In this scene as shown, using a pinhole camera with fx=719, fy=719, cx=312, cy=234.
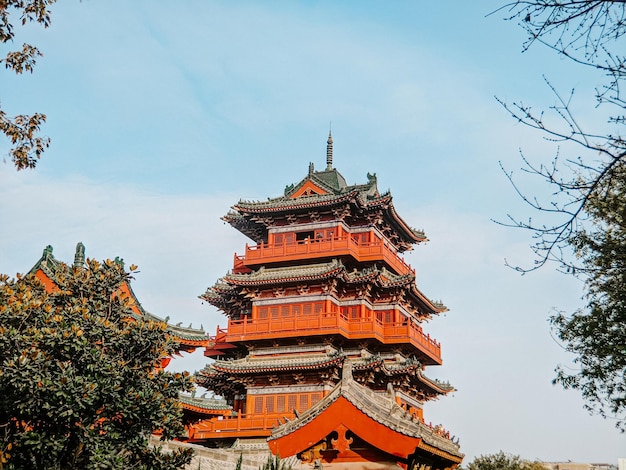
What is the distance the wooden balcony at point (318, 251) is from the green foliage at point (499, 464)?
14911 millimetres

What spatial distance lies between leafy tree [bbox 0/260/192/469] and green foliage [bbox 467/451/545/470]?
109ft

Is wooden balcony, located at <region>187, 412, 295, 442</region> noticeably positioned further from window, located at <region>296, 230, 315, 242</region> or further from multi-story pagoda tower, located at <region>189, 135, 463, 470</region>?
window, located at <region>296, 230, 315, 242</region>

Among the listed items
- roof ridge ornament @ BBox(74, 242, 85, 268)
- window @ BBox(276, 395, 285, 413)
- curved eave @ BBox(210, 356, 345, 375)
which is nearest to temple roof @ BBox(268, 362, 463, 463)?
roof ridge ornament @ BBox(74, 242, 85, 268)

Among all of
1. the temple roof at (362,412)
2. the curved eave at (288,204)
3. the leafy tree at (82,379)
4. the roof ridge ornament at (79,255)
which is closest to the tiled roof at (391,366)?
the curved eave at (288,204)

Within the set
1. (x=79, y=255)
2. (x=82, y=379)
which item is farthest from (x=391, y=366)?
(x=82, y=379)

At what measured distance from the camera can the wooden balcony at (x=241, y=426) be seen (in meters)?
33.6

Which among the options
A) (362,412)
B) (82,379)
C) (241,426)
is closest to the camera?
(362,412)

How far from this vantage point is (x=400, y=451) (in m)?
11.0

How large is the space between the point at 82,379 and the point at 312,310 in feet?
77.1

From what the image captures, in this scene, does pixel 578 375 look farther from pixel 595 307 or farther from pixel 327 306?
pixel 327 306

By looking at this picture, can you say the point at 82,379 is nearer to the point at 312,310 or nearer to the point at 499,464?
the point at 312,310

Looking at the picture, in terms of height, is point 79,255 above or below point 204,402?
above

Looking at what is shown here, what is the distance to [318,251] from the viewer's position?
125ft

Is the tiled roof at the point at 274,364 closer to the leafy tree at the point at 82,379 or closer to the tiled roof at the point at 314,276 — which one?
the tiled roof at the point at 314,276
